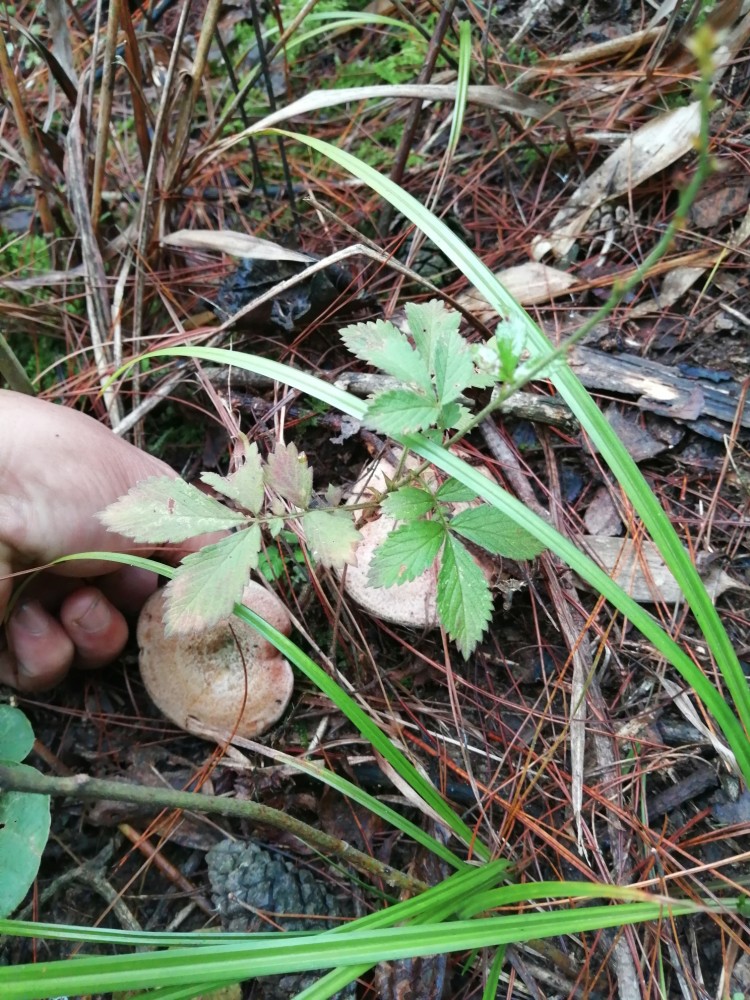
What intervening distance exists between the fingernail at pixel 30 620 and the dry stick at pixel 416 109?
1.46 meters

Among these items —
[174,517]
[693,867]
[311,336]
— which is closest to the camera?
[174,517]

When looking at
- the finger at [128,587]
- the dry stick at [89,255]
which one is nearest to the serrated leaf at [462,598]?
the finger at [128,587]

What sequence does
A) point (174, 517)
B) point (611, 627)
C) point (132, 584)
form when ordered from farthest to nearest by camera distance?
1. point (132, 584)
2. point (611, 627)
3. point (174, 517)

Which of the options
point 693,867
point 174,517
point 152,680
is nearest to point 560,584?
point 693,867

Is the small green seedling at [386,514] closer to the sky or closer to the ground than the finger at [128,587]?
closer to the sky

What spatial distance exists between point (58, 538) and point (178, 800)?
67 centimetres

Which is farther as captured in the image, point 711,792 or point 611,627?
point 611,627

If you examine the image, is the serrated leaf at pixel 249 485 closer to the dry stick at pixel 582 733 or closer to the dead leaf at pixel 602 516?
the dry stick at pixel 582 733

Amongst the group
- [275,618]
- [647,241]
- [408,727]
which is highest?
[647,241]

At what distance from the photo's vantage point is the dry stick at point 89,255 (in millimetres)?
2080

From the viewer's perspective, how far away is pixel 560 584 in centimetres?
159

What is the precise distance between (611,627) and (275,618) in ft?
2.55

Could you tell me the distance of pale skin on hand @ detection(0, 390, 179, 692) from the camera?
142 centimetres

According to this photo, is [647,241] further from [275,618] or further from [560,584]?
[275,618]
